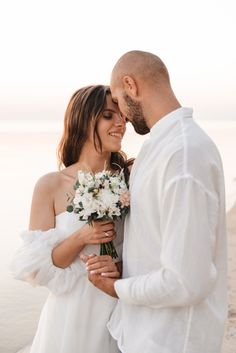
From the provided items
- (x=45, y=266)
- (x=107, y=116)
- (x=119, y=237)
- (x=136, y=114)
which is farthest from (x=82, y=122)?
(x=136, y=114)

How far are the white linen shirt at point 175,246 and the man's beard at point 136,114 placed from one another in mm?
124

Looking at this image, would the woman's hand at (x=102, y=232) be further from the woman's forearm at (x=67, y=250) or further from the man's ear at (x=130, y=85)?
the man's ear at (x=130, y=85)

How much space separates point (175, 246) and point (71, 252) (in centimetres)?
115

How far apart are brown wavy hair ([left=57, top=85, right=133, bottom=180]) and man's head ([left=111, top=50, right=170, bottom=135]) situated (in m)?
0.96

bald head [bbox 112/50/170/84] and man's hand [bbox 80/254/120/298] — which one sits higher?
bald head [bbox 112/50/170/84]

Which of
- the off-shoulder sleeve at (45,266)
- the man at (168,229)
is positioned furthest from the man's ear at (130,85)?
the off-shoulder sleeve at (45,266)

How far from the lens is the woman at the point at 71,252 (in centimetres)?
315

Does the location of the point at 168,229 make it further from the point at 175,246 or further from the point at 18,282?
the point at 18,282

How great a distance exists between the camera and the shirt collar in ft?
7.68

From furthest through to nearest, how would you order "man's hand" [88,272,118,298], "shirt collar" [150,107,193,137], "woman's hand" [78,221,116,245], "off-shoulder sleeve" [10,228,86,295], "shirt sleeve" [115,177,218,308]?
"off-shoulder sleeve" [10,228,86,295], "woman's hand" [78,221,116,245], "man's hand" [88,272,118,298], "shirt collar" [150,107,193,137], "shirt sleeve" [115,177,218,308]

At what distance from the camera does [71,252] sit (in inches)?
124

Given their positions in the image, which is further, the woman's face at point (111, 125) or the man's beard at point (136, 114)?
the woman's face at point (111, 125)

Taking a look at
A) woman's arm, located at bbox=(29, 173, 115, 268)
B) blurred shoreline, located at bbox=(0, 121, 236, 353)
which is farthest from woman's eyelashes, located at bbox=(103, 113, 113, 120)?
woman's arm, located at bbox=(29, 173, 115, 268)

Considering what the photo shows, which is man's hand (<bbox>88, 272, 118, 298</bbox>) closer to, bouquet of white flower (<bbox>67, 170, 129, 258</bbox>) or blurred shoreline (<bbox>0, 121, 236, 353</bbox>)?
bouquet of white flower (<bbox>67, 170, 129, 258</bbox>)
